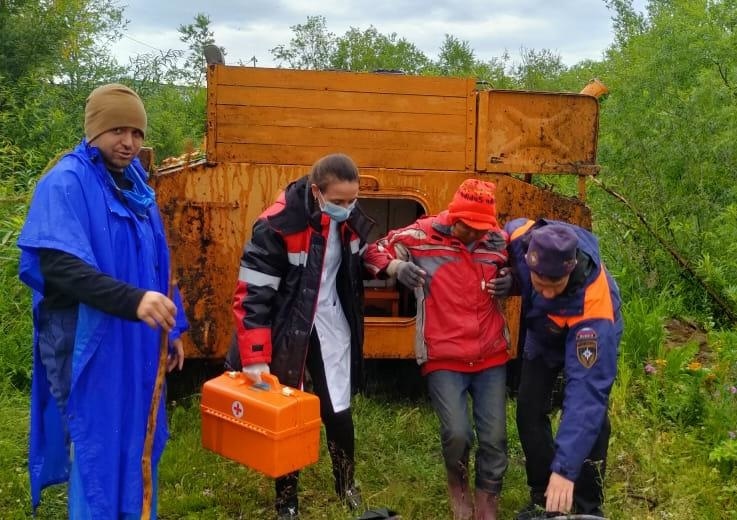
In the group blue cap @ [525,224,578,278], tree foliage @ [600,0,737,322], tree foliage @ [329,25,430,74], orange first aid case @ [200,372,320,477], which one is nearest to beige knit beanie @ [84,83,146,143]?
orange first aid case @ [200,372,320,477]

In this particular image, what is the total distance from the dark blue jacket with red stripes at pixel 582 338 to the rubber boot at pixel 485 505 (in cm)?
80

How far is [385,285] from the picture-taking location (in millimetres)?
5473

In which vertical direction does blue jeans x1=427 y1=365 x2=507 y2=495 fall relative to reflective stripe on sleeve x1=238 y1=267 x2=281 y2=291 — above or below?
below

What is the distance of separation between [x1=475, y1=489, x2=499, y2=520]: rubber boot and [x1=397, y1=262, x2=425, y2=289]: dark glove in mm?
1039

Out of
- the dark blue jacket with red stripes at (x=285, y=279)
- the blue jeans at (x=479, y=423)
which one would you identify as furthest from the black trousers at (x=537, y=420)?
the dark blue jacket with red stripes at (x=285, y=279)

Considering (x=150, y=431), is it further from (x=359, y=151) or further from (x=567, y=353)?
(x=359, y=151)

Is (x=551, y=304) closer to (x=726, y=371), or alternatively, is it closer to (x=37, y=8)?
(x=726, y=371)

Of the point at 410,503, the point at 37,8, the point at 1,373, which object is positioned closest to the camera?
the point at 410,503

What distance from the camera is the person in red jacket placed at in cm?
328

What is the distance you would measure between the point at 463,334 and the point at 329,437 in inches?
32.8

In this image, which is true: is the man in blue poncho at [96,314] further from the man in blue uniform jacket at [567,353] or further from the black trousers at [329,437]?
the man in blue uniform jacket at [567,353]

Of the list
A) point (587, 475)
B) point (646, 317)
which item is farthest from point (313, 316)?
point (646, 317)

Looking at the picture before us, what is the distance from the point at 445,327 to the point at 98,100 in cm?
178

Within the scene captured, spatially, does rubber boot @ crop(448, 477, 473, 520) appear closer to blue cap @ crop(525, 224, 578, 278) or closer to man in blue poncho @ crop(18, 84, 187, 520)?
blue cap @ crop(525, 224, 578, 278)
